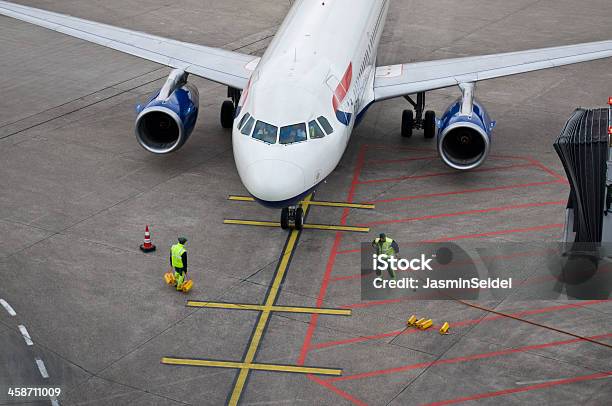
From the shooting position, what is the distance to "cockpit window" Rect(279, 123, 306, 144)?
93.4 feet

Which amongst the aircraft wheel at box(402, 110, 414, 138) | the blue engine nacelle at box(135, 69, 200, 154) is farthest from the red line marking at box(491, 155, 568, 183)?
the blue engine nacelle at box(135, 69, 200, 154)

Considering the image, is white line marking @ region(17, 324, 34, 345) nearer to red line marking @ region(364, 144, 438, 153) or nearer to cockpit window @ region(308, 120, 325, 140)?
cockpit window @ region(308, 120, 325, 140)

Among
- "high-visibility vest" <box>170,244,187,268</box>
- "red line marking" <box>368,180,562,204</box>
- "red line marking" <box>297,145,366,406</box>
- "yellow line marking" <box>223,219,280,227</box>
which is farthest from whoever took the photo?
"red line marking" <box>368,180,562,204</box>

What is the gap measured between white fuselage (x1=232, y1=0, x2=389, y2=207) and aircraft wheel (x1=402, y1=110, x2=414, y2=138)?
200 cm

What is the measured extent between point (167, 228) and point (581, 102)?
17.9 metres

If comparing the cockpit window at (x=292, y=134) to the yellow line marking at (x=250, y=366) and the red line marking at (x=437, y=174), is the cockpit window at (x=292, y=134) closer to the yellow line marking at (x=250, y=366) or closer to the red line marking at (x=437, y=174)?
the red line marking at (x=437, y=174)

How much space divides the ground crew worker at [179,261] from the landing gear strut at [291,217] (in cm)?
432

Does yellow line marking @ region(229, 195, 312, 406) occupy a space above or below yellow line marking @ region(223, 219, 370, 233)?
below

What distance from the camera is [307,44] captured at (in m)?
32.1

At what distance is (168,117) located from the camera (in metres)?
33.5

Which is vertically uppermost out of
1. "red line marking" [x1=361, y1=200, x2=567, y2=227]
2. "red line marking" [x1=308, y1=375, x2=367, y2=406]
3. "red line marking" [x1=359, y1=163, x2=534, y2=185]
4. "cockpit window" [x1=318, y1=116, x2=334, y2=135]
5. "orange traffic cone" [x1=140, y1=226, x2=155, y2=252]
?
"red line marking" [x1=359, y1=163, x2=534, y2=185]

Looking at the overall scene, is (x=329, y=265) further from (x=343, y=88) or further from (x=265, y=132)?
(x=343, y=88)

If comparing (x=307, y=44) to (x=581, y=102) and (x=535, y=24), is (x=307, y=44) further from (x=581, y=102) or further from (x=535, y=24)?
(x=535, y=24)

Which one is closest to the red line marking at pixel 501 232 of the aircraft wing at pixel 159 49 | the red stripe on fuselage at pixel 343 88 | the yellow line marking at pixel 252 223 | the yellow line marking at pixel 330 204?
the yellow line marking at pixel 330 204
